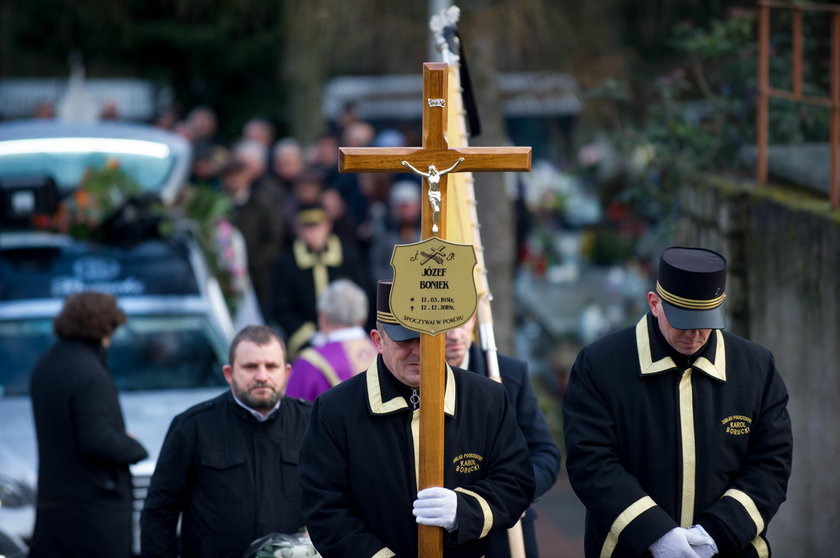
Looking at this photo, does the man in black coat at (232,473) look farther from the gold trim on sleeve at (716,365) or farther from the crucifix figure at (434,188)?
the gold trim on sleeve at (716,365)

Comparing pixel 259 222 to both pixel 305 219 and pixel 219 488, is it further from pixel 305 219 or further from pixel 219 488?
pixel 219 488

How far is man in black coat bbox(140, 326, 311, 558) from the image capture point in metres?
4.85

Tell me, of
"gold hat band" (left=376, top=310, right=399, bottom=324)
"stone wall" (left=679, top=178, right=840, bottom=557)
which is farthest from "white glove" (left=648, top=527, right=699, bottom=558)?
"stone wall" (left=679, top=178, right=840, bottom=557)

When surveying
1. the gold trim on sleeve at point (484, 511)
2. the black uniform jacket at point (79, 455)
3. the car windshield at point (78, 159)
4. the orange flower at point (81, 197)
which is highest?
the car windshield at point (78, 159)

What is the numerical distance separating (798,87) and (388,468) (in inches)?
174

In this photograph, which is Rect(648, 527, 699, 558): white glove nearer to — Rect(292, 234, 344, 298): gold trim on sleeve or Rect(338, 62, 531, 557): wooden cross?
Rect(338, 62, 531, 557): wooden cross

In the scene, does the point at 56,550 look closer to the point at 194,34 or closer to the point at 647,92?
the point at 647,92

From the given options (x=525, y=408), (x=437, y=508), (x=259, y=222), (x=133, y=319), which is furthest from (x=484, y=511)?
(x=259, y=222)

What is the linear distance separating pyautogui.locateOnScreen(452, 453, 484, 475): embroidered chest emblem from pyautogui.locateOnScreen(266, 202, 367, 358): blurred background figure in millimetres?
5057

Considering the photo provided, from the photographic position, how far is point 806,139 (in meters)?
8.63

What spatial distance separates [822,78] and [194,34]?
16.9 m

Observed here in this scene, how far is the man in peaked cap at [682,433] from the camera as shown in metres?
4.15

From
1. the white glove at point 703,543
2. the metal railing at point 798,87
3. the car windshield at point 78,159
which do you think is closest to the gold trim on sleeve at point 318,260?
the car windshield at point 78,159

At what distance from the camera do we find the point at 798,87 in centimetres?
738
